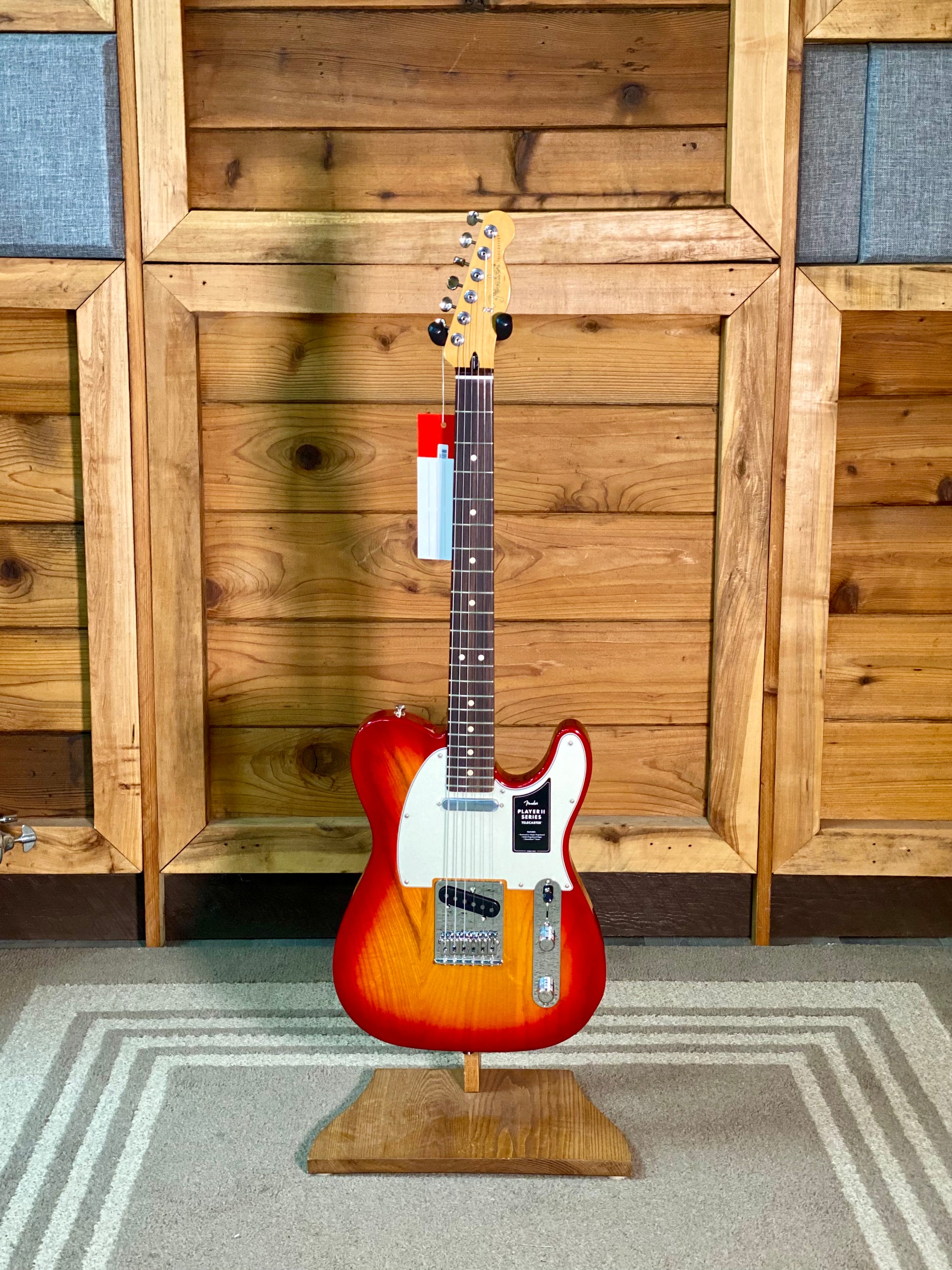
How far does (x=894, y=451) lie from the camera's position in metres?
2.05

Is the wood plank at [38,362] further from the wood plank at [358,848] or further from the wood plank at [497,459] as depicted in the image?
the wood plank at [358,848]

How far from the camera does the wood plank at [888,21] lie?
6.13ft

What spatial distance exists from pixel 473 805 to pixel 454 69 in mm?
1155

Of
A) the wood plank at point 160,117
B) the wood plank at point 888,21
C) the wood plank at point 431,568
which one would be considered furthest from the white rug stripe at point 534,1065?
the wood plank at point 888,21

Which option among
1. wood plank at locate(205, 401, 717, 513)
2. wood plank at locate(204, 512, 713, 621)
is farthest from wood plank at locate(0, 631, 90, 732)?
wood plank at locate(205, 401, 717, 513)

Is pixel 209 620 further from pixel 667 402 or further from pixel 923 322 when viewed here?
pixel 923 322

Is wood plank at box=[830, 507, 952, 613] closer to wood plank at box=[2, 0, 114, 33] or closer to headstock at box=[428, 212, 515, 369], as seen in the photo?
headstock at box=[428, 212, 515, 369]

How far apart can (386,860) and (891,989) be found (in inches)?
36.5

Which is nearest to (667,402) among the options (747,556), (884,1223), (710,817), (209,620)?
(747,556)

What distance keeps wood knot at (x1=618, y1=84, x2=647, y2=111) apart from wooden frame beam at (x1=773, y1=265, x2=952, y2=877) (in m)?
0.37

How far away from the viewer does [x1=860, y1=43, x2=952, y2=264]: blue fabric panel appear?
A: 1887 mm

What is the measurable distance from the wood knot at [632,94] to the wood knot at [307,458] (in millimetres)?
729

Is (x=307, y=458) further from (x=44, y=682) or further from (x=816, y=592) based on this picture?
(x=816, y=592)

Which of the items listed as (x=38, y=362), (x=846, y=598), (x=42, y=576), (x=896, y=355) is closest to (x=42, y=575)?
(x=42, y=576)
